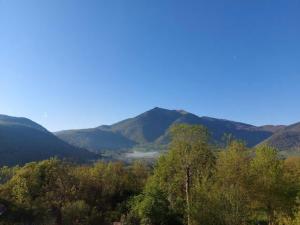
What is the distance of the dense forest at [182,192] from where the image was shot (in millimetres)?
55094

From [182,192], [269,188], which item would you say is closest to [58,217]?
[182,192]

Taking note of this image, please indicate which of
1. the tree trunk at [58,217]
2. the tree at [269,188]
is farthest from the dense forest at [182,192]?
the tree trunk at [58,217]

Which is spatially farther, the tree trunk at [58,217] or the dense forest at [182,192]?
the tree trunk at [58,217]

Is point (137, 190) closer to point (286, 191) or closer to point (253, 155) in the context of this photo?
point (253, 155)

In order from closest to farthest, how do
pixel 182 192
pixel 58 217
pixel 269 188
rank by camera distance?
pixel 269 188 < pixel 182 192 < pixel 58 217

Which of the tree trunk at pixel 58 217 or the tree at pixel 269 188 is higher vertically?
the tree at pixel 269 188

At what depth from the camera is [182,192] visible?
69.2 meters

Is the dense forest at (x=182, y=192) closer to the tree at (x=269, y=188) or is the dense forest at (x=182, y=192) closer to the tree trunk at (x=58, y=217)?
the tree at (x=269, y=188)

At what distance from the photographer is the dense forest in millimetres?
55094

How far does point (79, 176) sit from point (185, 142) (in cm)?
3848

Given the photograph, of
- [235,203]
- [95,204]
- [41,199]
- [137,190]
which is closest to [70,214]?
[41,199]

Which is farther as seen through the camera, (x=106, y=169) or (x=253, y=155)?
(x=106, y=169)

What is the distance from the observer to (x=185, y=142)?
195ft

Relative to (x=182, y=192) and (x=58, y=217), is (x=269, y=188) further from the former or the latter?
(x=58, y=217)
